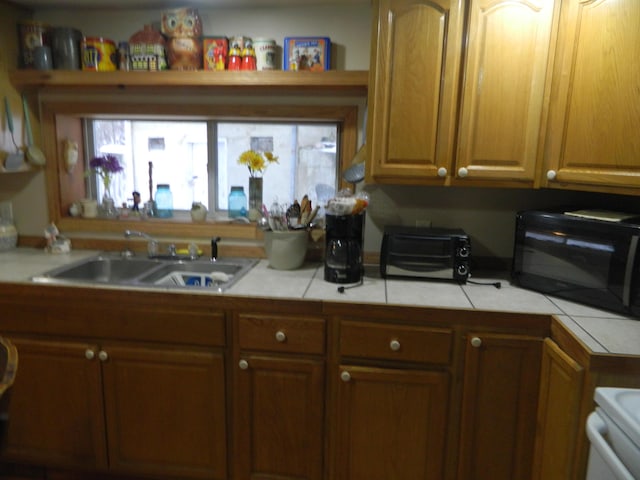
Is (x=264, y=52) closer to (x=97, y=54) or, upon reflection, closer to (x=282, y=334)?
(x=97, y=54)

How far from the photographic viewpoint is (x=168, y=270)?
2.20 m

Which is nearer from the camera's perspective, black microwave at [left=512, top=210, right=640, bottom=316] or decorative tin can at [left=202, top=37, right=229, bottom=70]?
black microwave at [left=512, top=210, right=640, bottom=316]

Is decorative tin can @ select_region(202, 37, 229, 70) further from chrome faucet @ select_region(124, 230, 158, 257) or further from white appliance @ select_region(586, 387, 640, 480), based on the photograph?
white appliance @ select_region(586, 387, 640, 480)

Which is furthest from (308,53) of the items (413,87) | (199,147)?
(199,147)

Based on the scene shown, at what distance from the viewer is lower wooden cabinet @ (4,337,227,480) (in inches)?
70.6

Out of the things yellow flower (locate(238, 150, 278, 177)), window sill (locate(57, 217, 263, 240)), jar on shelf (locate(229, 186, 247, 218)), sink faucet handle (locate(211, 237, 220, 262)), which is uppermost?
yellow flower (locate(238, 150, 278, 177))

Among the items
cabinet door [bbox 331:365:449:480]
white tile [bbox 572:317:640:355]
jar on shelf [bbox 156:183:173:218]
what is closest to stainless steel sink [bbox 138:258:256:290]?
jar on shelf [bbox 156:183:173:218]

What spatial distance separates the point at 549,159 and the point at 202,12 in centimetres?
170

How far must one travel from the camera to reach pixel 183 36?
2068 millimetres

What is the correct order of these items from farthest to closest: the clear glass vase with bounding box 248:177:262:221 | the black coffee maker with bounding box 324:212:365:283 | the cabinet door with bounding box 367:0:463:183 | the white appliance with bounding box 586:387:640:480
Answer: the clear glass vase with bounding box 248:177:262:221
the black coffee maker with bounding box 324:212:365:283
the cabinet door with bounding box 367:0:463:183
the white appliance with bounding box 586:387:640:480

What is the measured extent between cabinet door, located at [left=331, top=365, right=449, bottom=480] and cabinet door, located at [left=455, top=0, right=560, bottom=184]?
0.85m

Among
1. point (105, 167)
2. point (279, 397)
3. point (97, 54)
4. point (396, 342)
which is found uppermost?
point (97, 54)

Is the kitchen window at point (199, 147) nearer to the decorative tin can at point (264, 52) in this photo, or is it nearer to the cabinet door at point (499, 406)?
the decorative tin can at point (264, 52)

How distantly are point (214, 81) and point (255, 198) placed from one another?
63 centimetres
